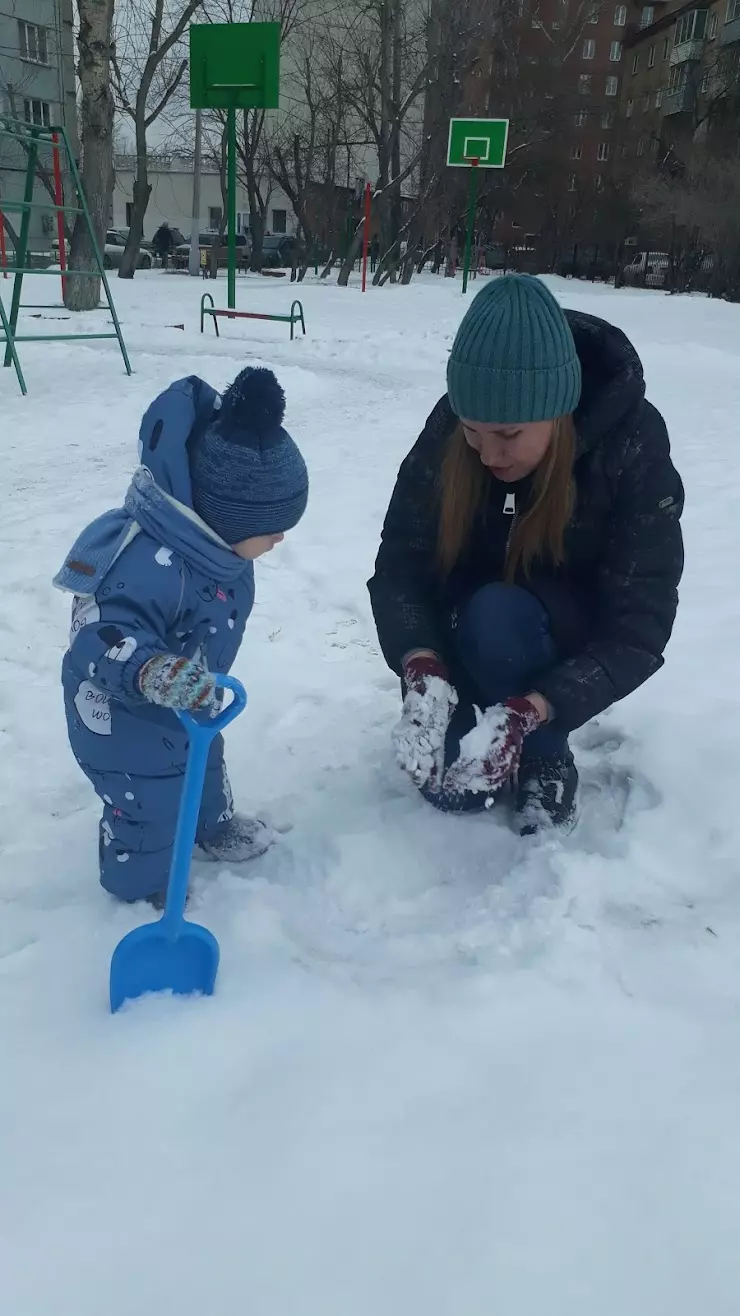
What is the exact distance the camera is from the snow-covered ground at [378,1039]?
40.6 inches

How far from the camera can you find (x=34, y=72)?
80.0 feet

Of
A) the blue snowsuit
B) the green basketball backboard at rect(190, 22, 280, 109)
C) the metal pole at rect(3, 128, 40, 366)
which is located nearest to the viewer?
the blue snowsuit

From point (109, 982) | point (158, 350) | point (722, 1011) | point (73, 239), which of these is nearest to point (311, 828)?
point (109, 982)

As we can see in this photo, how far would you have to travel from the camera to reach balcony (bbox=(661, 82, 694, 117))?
27.0 m

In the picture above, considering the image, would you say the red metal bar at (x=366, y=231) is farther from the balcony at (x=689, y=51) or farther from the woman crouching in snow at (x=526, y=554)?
the balcony at (x=689, y=51)

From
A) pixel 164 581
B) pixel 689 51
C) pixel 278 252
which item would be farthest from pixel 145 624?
pixel 689 51

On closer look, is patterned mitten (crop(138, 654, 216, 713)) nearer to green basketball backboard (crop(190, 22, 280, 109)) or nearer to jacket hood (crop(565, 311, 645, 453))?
jacket hood (crop(565, 311, 645, 453))

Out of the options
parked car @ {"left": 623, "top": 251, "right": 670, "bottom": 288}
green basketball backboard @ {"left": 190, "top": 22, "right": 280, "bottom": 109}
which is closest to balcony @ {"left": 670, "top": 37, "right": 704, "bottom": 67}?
parked car @ {"left": 623, "top": 251, "right": 670, "bottom": 288}

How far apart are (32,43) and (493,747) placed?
2945cm

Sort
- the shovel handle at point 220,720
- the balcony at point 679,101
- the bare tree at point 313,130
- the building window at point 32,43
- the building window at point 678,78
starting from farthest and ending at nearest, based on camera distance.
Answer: the building window at point 678,78 < the balcony at point 679,101 < the building window at point 32,43 < the bare tree at point 313,130 < the shovel handle at point 220,720

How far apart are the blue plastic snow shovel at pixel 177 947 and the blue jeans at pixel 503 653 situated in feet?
2.15

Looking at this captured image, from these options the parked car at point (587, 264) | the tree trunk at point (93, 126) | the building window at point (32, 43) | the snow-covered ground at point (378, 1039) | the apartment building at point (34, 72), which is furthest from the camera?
the parked car at point (587, 264)

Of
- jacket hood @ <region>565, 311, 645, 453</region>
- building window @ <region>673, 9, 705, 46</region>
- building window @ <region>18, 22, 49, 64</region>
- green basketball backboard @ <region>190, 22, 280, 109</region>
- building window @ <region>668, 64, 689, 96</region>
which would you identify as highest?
building window @ <region>673, 9, 705, 46</region>

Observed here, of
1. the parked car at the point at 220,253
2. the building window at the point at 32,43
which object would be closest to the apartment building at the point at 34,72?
the building window at the point at 32,43
